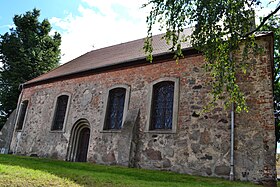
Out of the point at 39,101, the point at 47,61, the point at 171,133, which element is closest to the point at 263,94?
the point at 171,133

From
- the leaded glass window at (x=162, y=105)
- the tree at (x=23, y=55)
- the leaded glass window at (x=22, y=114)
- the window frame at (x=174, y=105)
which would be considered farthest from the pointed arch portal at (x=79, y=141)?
the tree at (x=23, y=55)

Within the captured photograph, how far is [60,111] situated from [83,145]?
2629 mm

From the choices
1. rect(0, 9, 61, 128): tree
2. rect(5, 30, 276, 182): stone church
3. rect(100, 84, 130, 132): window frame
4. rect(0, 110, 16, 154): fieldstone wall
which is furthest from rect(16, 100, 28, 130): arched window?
rect(100, 84, 130, 132): window frame

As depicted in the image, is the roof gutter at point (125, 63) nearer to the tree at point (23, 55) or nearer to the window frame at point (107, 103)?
the window frame at point (107, 103)

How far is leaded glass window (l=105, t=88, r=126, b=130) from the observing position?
10.8m

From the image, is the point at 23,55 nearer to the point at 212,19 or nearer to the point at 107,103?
the point at 107,103

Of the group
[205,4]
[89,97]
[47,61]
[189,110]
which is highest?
[47,61]

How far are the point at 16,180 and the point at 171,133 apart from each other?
5527 mm

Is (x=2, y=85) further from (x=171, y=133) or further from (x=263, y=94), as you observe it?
(x=263, y=94)

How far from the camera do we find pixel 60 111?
1325 cm

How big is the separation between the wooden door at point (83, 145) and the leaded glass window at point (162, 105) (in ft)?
13.2

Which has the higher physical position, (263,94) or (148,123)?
(263,94)

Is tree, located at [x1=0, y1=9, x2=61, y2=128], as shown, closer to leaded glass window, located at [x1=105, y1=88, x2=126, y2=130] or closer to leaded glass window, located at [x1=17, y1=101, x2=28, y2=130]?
leaded glass window, located at [x1=17, y1=101, x2=28, y2=130]

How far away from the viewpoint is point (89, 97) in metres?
11.9
